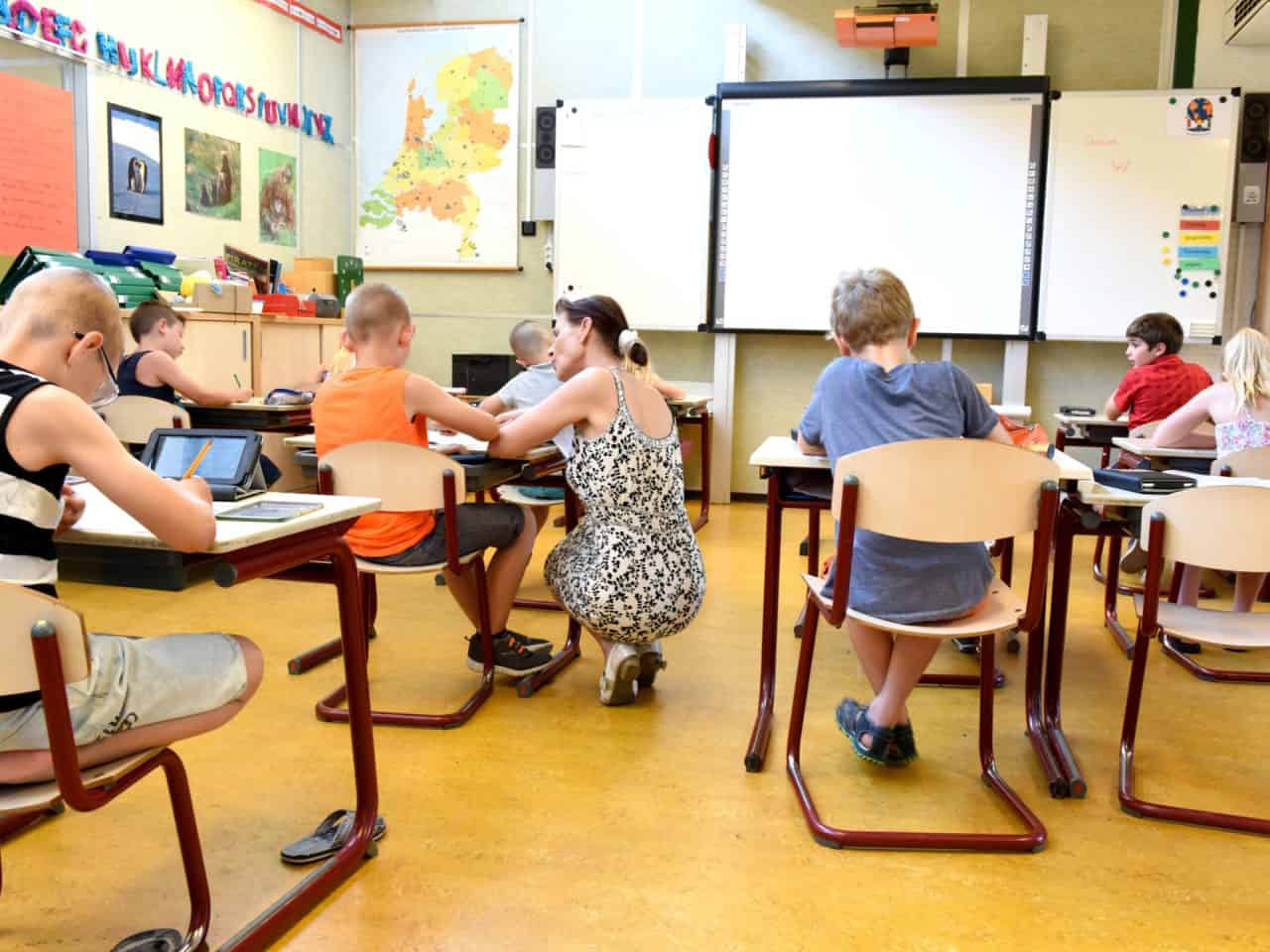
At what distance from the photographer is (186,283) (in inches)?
187

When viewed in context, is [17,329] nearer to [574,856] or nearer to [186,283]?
[574,856]

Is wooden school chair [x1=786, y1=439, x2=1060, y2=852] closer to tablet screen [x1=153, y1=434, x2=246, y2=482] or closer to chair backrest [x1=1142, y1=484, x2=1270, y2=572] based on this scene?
chair backrest [x1=1142, y1=484, x2=1270, y2=572]

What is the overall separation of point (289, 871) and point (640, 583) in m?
1.09

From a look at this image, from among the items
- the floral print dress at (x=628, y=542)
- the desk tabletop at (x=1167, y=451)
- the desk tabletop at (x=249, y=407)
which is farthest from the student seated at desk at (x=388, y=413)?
the desk tabletop at (x=1167, y=451)

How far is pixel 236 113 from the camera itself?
5.81 meters

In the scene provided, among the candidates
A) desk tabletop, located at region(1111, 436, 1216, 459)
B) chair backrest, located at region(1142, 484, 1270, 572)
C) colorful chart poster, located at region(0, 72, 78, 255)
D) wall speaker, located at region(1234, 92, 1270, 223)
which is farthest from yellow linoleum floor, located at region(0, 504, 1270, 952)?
wall speaker, located at region(1234, 92, 1270, 223)

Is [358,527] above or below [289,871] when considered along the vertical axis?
above

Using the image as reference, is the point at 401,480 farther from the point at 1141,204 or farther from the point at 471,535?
the point at 1141,204

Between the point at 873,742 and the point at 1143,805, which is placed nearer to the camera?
the point at 1143,805

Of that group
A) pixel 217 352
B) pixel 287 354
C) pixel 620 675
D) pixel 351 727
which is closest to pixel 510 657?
pixel 620 675

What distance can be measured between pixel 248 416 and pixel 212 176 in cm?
213

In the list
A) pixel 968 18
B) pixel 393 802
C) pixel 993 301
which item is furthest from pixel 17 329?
pixel 968 18

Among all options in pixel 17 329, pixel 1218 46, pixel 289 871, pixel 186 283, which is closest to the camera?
pixel 17 329

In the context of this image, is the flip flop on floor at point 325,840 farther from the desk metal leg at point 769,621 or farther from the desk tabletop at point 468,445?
the desk tabletop at point 468,445
